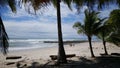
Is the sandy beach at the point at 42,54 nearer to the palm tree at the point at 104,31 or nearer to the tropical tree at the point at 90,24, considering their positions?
the palm tree at the point at 104,31

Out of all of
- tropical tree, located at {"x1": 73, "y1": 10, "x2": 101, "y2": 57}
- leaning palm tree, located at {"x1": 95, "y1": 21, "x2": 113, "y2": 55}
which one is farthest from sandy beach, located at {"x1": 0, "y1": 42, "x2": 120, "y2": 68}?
tropical tree, located at {"x1": 73, "y1": 10, "x2": 101, "y2": 57}

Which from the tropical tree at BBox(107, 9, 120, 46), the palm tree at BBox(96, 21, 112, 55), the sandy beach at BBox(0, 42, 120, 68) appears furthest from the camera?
the tropical tree at BBox(107, 9, 120, 46)

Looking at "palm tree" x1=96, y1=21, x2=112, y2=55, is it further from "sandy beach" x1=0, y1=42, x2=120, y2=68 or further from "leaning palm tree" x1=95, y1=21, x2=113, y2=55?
"sandy beach" x1=0, y1=42, x2=120, y2=68

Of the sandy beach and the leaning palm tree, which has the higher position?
the leaning palm tree

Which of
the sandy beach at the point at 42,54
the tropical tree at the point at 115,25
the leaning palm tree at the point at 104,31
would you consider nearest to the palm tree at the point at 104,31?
the leaning palm tree at the point at 104,31

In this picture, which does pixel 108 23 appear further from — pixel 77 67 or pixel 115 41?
pixel 77 67

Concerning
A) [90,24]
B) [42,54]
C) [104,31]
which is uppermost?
[90,24]

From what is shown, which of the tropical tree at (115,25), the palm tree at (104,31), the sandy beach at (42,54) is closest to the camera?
the sandy beach at (42,54)

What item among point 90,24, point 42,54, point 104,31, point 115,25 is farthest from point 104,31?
point 42,54

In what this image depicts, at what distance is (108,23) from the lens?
16109 millimetres

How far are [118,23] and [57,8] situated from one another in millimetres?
5810

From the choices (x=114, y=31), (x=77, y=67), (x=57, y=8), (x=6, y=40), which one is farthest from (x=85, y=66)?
(x=114, y=31)

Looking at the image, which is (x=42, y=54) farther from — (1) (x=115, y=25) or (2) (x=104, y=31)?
(1) (x=115, y=25)

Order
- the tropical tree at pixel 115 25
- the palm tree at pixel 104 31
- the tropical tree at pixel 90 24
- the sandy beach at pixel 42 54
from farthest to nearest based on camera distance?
the tropical tree at pixel 115 25 < the palm tree at pixel 104 31 < the tropical tree at pixel 90 24 < the sandy beach at pixel 42 54
